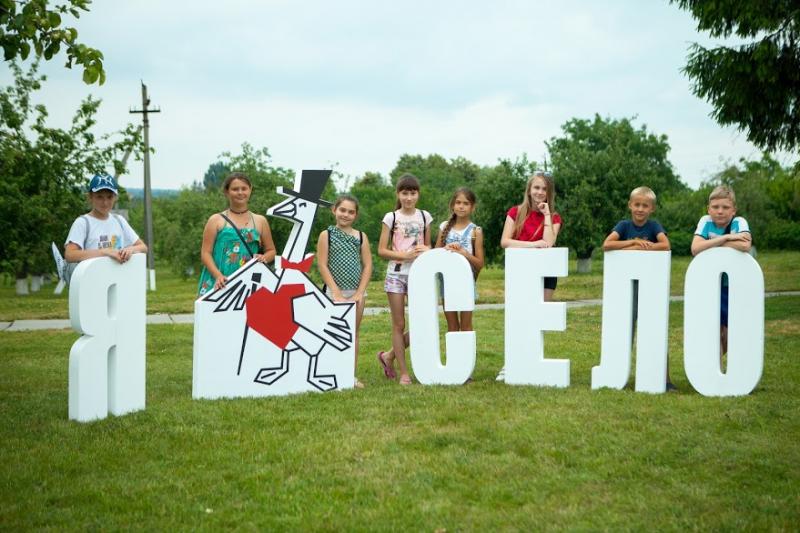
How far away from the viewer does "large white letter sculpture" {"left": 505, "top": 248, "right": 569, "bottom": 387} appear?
7.48 meters

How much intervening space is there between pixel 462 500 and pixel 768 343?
761 cm

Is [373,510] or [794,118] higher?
[794,118]

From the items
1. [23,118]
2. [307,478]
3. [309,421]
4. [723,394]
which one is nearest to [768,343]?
[723,394]

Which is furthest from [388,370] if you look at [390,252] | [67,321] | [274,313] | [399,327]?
[67,321]

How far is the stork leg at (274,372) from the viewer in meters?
7.40

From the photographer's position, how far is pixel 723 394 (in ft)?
22.8

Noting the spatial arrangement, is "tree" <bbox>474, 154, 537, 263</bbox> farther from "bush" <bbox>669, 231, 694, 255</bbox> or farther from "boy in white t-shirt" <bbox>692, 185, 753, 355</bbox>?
"boy in white t-shirt" <bbox>692, 185, 753, 355</bbox>

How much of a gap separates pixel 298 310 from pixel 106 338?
5.54ft

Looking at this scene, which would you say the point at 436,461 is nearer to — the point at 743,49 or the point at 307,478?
the point at 307,478

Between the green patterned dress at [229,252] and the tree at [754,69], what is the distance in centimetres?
982

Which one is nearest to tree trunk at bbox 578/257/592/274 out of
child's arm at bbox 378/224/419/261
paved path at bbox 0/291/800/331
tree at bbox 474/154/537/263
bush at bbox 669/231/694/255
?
tree at bbox 474/154/537/263

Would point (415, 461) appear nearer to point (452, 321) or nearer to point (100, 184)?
point (452, 321)

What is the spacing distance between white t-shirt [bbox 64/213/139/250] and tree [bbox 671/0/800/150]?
10.7 m

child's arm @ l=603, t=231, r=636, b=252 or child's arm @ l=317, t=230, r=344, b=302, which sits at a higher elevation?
child's arm @ l=603, t=231, r=636, b=252
